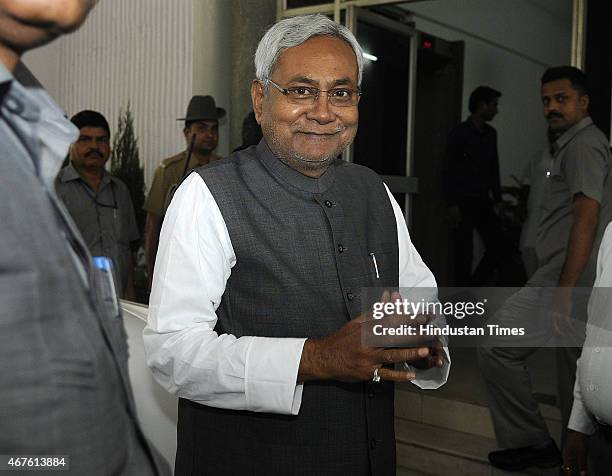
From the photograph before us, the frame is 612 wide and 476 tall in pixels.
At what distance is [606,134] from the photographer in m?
1.62

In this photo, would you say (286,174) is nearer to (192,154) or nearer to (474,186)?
(192,154)

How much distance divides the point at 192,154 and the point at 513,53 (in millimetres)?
901

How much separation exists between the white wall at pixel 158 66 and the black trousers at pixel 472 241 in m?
0.56

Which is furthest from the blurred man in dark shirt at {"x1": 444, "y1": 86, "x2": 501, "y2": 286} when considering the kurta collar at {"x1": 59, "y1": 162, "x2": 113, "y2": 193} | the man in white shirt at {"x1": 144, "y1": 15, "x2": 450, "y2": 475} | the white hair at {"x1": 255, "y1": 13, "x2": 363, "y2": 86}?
the kurta collar at {"x1": 59, "y1": 162, "x2": 113, "y2": 193}

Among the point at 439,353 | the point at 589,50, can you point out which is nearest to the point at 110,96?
the point at 439,353

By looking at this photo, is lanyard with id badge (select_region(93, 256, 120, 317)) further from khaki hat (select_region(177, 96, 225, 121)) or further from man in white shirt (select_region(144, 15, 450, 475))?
khaki hat (select_region(177, 96, 225, 121))

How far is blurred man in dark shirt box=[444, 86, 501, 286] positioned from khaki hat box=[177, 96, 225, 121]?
0.52 m

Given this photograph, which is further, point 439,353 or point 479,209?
point 479,209

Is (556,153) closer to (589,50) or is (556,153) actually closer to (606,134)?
(606,134)

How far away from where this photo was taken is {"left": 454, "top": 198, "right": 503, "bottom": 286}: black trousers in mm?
1511

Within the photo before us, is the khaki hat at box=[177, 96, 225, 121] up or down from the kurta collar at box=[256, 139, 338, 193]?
up

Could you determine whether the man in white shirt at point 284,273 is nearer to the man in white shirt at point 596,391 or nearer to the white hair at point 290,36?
the white hair at point 290,36

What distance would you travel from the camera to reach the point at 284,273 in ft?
3.68

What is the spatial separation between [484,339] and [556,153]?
1.52ft
